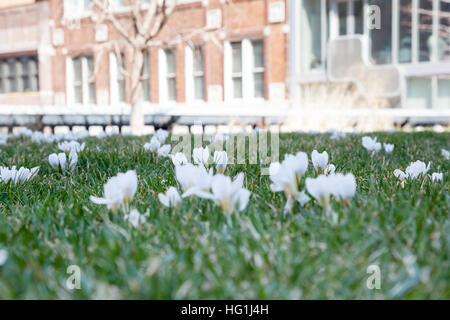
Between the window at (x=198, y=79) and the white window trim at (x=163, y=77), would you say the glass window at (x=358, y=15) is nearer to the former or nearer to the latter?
the window at (x=198, y=79)

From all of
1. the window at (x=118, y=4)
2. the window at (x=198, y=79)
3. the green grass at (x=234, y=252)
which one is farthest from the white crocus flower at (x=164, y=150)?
the window at (x=118, y=4)

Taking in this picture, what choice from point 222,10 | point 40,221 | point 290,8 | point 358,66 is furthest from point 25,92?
point 40,221

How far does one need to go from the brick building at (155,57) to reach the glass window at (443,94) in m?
5.32

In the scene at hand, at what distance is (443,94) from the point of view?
51.1 feet

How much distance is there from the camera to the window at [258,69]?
57.3 ft

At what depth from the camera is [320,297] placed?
0.85 meters

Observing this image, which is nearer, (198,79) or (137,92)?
(137,92)

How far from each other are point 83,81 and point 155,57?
4361mm

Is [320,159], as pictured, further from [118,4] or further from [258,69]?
[118,4]

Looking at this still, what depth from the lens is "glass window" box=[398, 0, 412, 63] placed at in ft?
51.3

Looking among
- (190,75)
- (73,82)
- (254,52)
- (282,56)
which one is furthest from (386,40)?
(73,82)

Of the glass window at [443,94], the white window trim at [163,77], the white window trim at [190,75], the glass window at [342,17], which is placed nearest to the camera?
the glass window at [443,94]

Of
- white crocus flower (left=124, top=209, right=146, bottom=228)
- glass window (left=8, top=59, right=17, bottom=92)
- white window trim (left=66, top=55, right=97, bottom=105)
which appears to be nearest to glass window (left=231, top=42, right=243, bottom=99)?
white window trim (left=66, top=55, right=97, bottom=105)
